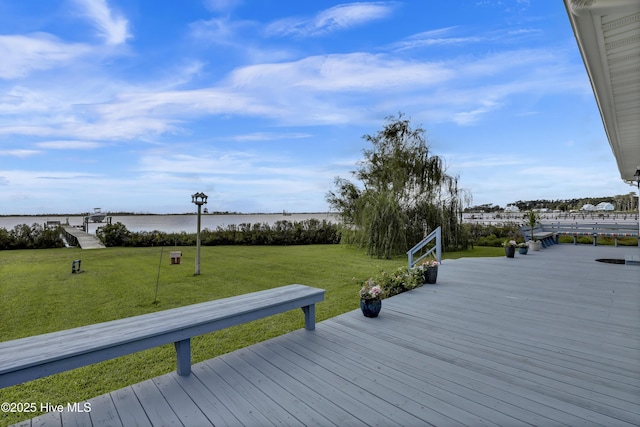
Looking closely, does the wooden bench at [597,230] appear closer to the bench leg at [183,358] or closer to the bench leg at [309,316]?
the bench leg at [309,316]

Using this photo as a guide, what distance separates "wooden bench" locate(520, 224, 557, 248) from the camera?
9742mm

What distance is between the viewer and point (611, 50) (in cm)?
198

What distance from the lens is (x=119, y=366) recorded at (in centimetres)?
279

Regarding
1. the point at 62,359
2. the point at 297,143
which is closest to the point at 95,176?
the point at 297,143

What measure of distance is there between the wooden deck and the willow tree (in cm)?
585

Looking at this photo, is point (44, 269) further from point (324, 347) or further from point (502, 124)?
point (502, 124)

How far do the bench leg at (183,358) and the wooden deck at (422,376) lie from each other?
0.06 meters

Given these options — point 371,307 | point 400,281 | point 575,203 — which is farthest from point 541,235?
point 575,203

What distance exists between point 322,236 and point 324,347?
1252 cm

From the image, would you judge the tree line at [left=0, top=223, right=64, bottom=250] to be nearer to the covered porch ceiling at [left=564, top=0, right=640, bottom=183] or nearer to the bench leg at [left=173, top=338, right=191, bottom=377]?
the bench leg at [left=173, top=338, right=191, bottom=377]

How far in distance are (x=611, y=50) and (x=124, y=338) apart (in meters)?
3.69

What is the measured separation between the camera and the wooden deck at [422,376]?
66.8 inches

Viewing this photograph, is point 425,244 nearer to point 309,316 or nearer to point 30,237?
point 309,316

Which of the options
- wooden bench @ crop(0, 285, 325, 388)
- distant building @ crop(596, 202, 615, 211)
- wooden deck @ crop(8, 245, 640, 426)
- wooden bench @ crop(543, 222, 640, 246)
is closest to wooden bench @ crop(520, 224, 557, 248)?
wooden bench @ crop(543, 222, 640, 246)
